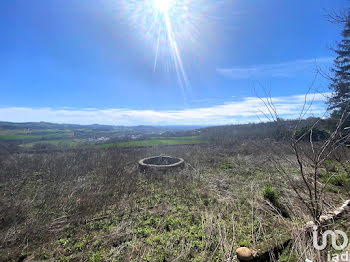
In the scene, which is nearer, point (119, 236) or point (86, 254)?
point (86, 254)

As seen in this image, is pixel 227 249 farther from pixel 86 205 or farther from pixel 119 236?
pixel 86 205

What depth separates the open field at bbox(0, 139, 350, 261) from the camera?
8.86 ft

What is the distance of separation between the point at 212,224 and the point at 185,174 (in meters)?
3.83

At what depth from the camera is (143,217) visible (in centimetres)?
383

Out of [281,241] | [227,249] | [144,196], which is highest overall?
[281,241]

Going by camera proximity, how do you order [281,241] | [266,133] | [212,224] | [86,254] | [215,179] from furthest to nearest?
[266,133] → [215,179] → [212,224] → [86,254] → [281,241]

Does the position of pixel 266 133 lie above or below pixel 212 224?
above

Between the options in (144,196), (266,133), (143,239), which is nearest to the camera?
(143,239)

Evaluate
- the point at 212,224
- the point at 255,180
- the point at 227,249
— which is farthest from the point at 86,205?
the point at 255,180

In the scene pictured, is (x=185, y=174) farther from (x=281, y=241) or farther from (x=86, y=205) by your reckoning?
(x=281, y=241)

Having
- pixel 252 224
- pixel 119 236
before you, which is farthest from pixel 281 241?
pixel 119 236

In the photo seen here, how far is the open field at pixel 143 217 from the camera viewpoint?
2.70m

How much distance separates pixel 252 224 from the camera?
322cm

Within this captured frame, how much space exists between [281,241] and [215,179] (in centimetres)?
392
